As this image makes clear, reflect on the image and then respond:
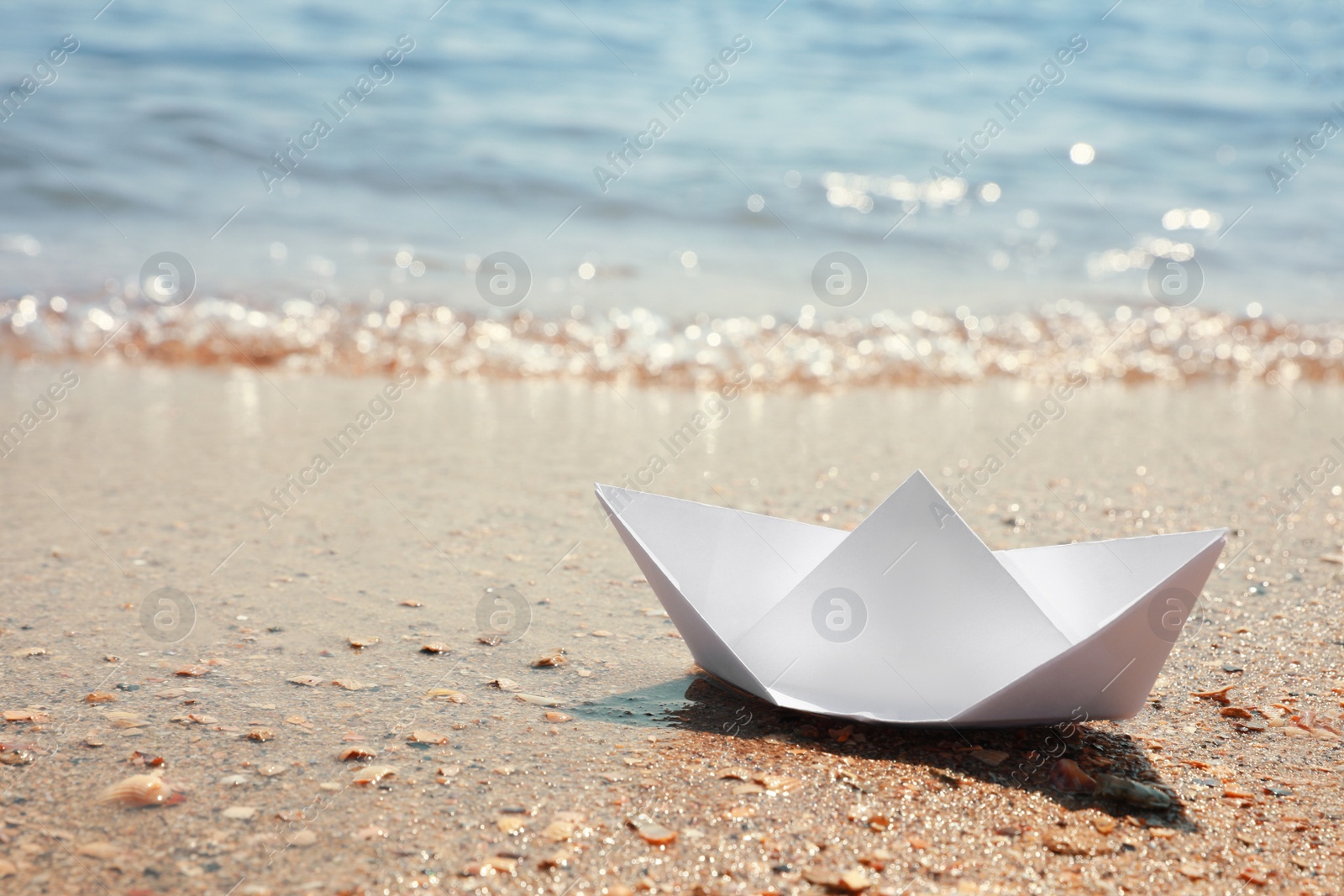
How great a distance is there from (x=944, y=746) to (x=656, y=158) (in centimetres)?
759

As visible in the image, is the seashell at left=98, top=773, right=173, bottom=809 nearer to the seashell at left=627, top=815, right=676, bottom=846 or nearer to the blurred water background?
the seashell at left=627, top=815, right=676, bottom=846

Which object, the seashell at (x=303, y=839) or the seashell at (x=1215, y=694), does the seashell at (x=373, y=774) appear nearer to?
the seashell at (x=303, y=839)

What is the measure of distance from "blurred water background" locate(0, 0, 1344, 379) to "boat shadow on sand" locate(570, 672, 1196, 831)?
4.05 m

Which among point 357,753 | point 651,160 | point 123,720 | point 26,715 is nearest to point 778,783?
point 357,753

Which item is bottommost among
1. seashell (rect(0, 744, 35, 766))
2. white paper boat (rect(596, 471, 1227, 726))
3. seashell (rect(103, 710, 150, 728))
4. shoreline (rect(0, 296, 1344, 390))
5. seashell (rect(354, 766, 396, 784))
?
seashell (rect(0, 744, 35, 766))

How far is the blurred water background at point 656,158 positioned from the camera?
6.19 m

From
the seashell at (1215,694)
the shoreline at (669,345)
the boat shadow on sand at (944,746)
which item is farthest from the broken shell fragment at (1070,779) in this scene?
the shoreline at (669,345)

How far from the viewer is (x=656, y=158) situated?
843cm

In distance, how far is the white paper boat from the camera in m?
1.25

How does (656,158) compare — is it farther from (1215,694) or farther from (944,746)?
(944,746)

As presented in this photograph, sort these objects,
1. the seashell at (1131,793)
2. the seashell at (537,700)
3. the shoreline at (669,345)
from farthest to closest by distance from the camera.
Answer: the shoreline at (669,345) → the seashell at (537,700) → the seashell at (1131,793)

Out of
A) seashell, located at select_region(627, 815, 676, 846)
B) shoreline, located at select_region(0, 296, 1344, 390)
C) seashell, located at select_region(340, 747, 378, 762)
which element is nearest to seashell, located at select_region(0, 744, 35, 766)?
seashell, located at select_region(340, 747, 378, 762)

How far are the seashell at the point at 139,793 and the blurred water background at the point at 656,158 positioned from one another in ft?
13.9

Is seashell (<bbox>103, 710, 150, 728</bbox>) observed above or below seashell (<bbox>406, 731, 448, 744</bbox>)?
below
